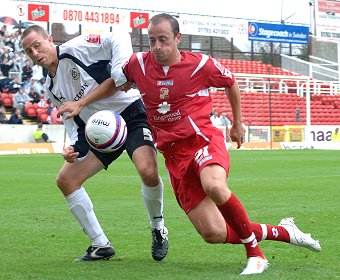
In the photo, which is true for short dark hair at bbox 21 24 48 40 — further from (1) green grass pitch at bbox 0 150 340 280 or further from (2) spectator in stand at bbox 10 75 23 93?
(2) spectator in stand at bbox 10 75 23 93

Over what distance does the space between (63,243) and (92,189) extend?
6.53 m

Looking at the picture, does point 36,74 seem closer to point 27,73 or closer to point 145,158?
point 27,73

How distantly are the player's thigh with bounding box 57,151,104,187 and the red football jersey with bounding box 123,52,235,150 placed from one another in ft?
2.71

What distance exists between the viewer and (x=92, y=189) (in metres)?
14.3

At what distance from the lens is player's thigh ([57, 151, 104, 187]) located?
23.0 ft

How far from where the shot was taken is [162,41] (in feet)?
20.5

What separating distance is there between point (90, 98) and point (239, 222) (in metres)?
1.74

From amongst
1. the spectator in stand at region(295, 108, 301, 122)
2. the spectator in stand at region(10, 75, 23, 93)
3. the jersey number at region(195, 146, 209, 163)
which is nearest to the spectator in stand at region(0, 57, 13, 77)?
the spectator in stand at region(10, 75, 23, 93)

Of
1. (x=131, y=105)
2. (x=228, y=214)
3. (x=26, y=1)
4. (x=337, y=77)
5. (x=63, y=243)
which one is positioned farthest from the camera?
(x=337, y=77)

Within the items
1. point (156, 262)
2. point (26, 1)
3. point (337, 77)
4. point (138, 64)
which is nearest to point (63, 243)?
point (156, 262)

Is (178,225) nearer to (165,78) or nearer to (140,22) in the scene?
(165,78)

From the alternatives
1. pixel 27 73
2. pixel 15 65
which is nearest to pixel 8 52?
pixel 15 65

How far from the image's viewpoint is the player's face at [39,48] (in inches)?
268

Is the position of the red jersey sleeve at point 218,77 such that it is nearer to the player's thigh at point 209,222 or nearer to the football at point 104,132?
the football at point 104,132
